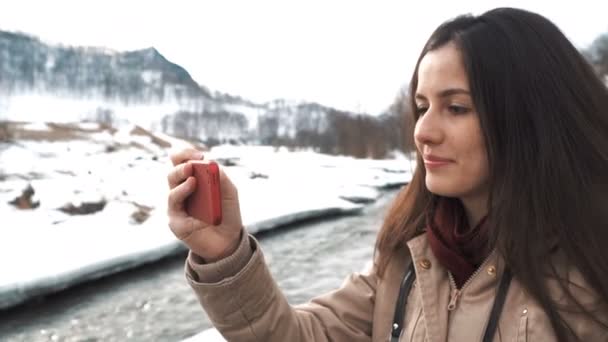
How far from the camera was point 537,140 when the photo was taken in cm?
100

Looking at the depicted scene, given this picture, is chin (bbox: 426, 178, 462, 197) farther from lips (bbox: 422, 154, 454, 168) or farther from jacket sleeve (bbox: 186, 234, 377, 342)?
jacket sleeve (bbox: 186, 234, 377, 342)

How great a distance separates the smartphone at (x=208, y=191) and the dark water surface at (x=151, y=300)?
313 centimetres

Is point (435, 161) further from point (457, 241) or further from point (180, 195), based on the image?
point (180, 195)

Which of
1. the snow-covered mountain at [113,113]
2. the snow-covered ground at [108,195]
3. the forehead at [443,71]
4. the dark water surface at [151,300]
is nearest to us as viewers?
the forehead at [443,71]

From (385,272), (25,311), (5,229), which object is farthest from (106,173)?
(385,272)

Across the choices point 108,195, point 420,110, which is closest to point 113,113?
point 108,195

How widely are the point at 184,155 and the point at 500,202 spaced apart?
606mm

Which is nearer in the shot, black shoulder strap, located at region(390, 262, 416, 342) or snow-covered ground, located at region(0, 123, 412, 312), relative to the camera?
black shoulder strap, located at region(390, 262, 416, 342)

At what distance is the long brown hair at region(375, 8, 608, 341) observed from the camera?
0.98 m

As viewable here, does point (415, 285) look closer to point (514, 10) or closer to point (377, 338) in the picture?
point (377, 338)

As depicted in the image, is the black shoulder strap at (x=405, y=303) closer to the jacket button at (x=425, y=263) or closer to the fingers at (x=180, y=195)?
the jacket button at (x=425, y=263)

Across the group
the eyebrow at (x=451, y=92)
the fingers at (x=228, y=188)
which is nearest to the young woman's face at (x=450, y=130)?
the eyebrow at (x=451, y=92)

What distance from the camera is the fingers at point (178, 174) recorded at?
934 mm

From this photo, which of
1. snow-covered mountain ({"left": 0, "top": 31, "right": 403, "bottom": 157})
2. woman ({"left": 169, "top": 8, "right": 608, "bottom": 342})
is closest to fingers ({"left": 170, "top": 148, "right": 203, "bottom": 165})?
woman ({"left": 169, "top": 8, "right": 608, "bottom": 342})
